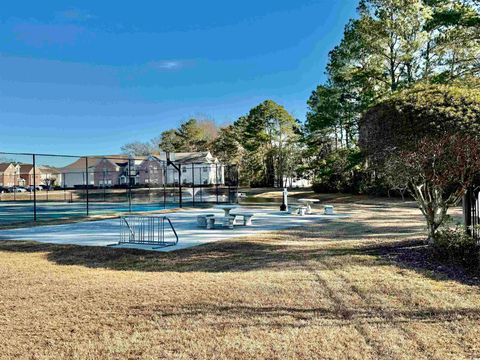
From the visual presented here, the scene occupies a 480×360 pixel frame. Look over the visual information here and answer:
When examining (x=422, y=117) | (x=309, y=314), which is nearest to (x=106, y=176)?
(x=422, y=117)

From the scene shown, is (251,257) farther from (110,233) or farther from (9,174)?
(9,174)

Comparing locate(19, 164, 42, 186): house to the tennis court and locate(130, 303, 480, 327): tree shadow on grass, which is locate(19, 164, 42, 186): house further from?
locate(130, 303, 480, 327): tree shadow on grass

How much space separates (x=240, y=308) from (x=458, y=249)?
4.07 m

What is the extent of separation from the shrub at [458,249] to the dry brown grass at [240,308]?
60cm

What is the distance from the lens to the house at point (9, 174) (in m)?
22.8

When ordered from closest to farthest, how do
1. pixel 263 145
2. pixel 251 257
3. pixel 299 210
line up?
pixel 251 257 → pixel 299 210 → pixel 263 145

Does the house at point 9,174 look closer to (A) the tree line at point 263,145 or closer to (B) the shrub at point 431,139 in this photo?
(A) the tree line at point 263,145

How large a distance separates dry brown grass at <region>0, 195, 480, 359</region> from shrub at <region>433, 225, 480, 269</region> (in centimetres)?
60

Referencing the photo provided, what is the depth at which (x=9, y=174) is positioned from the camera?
952 inches

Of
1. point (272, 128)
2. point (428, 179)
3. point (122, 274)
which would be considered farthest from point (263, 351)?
point (272, 128)

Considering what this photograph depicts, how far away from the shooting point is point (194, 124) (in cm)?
5209

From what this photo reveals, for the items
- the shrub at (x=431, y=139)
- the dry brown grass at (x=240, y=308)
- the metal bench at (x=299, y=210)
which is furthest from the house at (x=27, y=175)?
the shrub at (x=431, y=139)

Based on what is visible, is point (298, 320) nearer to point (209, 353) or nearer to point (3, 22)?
point (209, 353)

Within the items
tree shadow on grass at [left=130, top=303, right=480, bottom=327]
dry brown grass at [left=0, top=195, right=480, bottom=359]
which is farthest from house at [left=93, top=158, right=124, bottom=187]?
tree shadow on grass at [left=130, top=303, right=480, bottom=327]
